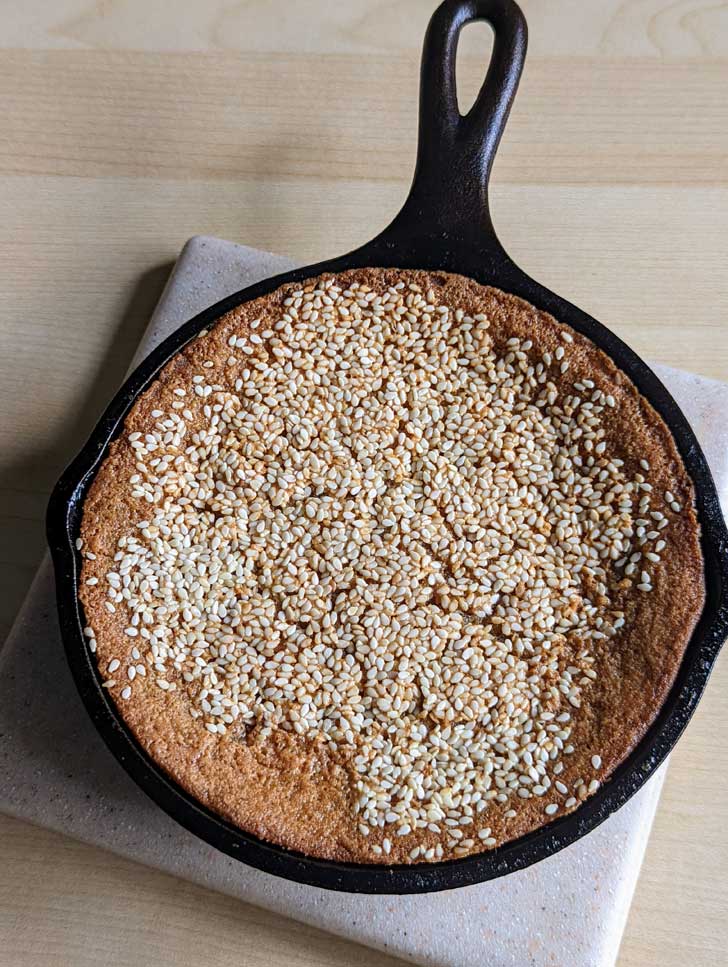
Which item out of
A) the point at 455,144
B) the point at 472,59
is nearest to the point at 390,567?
the point at 455,144

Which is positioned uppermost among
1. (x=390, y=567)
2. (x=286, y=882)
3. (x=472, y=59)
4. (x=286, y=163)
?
(x=472, y=59)

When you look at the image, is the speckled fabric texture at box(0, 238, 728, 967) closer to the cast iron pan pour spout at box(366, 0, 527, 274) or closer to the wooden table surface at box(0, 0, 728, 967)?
the wooden table surface at box(0, 0, 728, 967)

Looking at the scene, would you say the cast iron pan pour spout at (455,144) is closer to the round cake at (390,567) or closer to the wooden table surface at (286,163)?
the round cake at (390,567)

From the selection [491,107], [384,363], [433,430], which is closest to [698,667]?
[433,430]

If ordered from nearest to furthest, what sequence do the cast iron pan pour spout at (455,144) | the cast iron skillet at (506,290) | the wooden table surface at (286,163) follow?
1. the cast iron skillet at (506,290)
2. the cast iron pan pour spout at (455,144)
3. the wooden table surface at (286,163)

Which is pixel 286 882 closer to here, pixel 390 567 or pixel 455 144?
pixel 390 567

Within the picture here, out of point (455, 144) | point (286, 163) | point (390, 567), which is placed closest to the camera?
point (390, 567)

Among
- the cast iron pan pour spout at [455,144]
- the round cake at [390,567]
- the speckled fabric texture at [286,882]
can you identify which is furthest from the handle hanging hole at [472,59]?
the speckled fabric texture at [286,882]
